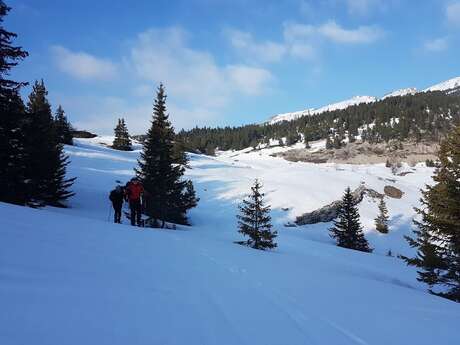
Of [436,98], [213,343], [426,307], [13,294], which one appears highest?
[436,98]

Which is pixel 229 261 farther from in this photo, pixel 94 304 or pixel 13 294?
pixel 13 294

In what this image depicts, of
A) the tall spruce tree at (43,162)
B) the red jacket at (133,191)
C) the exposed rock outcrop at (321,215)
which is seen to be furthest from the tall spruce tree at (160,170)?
the exposed rock outcrop at (321,215)

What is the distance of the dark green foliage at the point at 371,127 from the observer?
127m

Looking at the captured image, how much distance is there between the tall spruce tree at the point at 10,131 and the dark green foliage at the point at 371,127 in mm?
100637

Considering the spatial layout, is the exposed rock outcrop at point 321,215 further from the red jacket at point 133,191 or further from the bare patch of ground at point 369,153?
→ the bare patch of ground at point 369,153

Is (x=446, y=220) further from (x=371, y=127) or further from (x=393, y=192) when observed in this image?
(x=371, y=127)

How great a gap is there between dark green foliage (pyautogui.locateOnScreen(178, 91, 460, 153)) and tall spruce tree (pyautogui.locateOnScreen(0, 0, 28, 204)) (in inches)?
3962

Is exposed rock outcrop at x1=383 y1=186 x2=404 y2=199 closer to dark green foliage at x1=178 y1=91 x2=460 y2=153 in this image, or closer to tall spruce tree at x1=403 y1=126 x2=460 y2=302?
tall spruce tree at x1=403 y1=126 x2=460 y2=302

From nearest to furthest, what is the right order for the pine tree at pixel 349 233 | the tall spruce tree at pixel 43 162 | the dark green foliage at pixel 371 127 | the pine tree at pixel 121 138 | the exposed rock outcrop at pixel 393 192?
the tall spruce tree at pixel 43 162 → the pine tree at pixel 349 233 → the exposed rock outcrop at pixel 393 192 → the pine tree at pixel 121 138 → the dark green foliage at pixel 371 127

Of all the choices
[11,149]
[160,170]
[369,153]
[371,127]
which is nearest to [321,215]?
[160,170]

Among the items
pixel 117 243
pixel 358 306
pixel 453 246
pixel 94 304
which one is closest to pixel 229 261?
pixel 117 243

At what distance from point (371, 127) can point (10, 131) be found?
139766 mm

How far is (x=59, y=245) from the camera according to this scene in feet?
22.8

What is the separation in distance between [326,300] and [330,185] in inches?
1636
